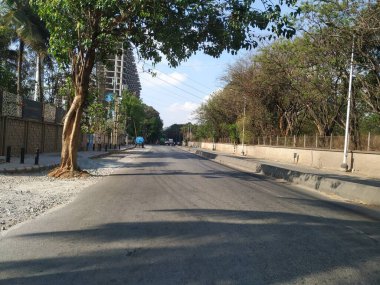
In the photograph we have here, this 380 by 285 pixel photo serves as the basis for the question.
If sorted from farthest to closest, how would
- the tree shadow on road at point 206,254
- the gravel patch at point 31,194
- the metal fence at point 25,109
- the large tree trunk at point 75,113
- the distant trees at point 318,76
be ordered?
the distant trees at point 318,76 → the metal fence at point 25,109 → the large tree trunk at point 75,113 → the gravel patch at point 31,194 → the tree shadow on road at point 206,254

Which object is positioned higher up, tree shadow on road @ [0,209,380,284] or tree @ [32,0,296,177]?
tree @ [32,0,296,177]

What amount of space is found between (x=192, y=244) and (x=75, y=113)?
46.3ft

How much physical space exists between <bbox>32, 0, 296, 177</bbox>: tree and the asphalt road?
7.03 meters

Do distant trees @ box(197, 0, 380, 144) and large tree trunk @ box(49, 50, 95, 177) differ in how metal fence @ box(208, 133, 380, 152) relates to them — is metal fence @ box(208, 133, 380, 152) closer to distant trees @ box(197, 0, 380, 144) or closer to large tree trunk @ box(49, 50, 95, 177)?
distant trees @ box(197, 0, 380, 144)

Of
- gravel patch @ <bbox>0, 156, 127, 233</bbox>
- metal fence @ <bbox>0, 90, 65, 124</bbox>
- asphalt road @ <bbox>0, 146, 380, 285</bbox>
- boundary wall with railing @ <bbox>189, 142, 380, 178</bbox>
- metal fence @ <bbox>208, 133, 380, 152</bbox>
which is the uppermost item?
metal fence @ <bbox>0, 90, 65, 124</bbox>

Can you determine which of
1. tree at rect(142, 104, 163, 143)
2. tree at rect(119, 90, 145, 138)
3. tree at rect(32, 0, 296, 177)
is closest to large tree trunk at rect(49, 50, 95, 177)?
tree at rect(32, 0, 296, 177)

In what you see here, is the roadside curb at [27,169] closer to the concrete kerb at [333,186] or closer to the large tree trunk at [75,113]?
the large tree trunk at [75,113]

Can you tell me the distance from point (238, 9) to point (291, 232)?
1011cm

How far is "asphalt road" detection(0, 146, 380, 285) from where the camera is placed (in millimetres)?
5978

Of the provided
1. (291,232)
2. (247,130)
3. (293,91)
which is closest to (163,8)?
(291,232)

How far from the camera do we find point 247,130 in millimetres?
68062

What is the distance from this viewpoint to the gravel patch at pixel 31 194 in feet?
35.3

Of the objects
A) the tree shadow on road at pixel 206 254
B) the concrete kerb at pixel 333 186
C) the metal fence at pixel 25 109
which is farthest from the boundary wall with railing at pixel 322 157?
the tree shadow on road at pixel 206 254

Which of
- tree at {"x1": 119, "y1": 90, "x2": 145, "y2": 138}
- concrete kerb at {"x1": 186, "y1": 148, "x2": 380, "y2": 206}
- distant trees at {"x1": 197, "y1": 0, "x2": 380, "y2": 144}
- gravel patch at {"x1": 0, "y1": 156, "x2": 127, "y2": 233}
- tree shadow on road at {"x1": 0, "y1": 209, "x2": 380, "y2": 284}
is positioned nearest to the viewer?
tree shadow on road at {"x1": 0, "y1": 209, "x2": 380, "y2": 284}
